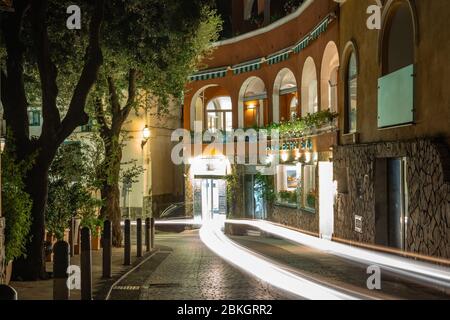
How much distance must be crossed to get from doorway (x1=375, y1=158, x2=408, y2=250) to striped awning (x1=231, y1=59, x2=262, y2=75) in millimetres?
14857

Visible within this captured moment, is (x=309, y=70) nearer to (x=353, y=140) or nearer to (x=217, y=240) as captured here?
(x=353, y=140)

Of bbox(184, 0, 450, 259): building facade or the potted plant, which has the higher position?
bbox(184, 0, 450, 259): building facade

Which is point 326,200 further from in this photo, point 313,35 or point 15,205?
point 15,205

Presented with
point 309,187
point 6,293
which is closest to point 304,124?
point 309,187

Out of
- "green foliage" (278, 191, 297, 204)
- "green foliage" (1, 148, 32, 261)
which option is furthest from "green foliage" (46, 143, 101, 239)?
"green foliage" (278, 191, 297, 204)

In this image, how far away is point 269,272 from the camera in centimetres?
1266

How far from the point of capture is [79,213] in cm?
1684

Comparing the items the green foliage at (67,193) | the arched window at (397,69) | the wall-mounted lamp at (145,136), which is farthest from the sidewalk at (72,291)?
the wall-mounted lamp at (145,136)

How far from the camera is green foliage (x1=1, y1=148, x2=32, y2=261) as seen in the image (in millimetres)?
10961

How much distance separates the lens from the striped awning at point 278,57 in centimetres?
2874

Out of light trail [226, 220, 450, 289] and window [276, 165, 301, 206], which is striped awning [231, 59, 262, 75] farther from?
light trail [226, 220, 450, 289]

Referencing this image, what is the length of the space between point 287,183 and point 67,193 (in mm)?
14767

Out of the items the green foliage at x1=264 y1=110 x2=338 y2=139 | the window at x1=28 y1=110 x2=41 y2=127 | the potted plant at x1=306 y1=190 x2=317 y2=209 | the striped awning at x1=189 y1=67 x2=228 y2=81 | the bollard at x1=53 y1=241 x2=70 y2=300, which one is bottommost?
the bollard at x1=53 y1=241 x2=70 y2=300
